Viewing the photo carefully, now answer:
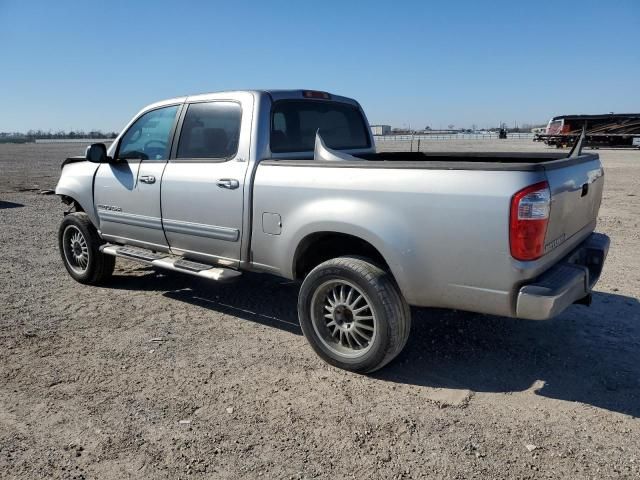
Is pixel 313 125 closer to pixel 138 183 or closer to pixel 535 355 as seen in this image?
pixel 138 183

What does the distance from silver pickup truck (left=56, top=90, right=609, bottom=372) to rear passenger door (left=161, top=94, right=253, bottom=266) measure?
1 cm

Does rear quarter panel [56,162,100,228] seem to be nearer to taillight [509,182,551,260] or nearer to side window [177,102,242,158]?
side window [177,102,242,158]

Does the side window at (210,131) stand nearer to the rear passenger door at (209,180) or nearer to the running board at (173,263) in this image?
the rear passenger door at (209,180)

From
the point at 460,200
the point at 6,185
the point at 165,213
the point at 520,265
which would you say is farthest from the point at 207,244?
the point at 6,185

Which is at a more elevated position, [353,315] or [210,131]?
[210,131]

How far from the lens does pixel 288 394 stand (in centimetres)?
349

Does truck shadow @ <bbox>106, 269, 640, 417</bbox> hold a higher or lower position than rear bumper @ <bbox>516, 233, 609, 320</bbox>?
lower

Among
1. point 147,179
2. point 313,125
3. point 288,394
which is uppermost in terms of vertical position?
point 313,125

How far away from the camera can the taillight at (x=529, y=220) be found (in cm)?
291

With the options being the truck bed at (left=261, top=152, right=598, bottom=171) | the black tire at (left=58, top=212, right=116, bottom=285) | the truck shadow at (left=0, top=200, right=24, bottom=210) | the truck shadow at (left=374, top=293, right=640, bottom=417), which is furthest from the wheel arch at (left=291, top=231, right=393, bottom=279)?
the truck shadow at (left=0, top=200, right=24, bottom=210)

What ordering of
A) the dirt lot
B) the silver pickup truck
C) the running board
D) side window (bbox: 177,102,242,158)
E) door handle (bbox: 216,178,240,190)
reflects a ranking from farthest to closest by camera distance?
side window (bbox: 177,102,242,158) → the running board → door handle (bbox: 216,178,240,190) → the silver pickup truck → the dirt lot

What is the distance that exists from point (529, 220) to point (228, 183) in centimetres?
235

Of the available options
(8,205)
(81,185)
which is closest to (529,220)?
(81,185)

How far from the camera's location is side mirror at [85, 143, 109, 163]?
527 cm
